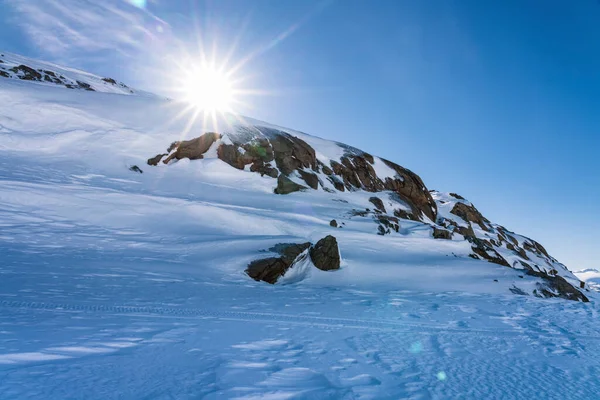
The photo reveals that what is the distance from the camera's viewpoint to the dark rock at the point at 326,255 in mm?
15359

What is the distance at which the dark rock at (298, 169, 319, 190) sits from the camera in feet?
110

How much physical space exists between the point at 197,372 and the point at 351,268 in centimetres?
1278

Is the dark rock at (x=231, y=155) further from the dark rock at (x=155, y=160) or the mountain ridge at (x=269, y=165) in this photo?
the dark rock at (x=155, y=160)

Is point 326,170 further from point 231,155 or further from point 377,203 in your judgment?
point 231,155

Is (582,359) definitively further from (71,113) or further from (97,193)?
(71,113)

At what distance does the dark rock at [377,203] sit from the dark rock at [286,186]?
26.0ft

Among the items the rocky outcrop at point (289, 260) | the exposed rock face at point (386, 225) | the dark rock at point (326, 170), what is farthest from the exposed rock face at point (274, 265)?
the dark rock at point (326, 170)

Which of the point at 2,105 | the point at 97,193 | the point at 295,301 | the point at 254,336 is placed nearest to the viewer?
the point at 254,336

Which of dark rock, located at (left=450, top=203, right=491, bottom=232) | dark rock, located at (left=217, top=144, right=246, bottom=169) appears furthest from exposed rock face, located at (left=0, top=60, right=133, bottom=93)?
dark rock, located at (left=450, top=203, right=491, bottom=232)

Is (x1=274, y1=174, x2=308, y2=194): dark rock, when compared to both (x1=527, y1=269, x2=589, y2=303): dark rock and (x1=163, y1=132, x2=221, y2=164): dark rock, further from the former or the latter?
(x1=527, y1=269, x2=589, y2=303): dark rock

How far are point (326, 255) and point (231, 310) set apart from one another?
8392mm

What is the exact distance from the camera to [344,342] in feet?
19.0

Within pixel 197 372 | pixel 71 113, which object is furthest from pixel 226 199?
pixel 197 372

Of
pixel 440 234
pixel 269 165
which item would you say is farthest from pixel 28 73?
pixel 440 234
